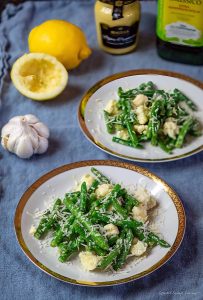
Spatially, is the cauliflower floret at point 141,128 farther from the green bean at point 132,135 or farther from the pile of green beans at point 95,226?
the pile of green beans at point 95,226

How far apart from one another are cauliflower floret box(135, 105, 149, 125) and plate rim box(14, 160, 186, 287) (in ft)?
0.53

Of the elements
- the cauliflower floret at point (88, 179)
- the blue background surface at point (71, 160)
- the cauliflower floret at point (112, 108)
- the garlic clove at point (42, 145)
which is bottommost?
the blue background surface at point (71, 160)

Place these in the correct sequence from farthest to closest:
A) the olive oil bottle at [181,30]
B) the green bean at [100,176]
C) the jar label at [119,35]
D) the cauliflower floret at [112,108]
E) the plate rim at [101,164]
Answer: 1. the jar label at [119,35]
2. the olive oil bottle at [181,30]
3. the cauliflower floret at [112,108]
4. the green bean at [100,176]
5. the plate rim at [101,164]

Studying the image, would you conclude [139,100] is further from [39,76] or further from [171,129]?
[39,76]

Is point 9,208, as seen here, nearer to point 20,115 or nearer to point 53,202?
point 53,202

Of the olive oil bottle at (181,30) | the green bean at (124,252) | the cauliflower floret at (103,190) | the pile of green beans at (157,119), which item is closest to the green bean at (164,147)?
the pile of green beans at (157,119)

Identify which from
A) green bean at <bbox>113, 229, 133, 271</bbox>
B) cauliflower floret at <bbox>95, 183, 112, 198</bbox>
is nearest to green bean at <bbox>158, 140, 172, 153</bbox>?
cauliflower floret at <bbox>95, 183, 112, 198</bbox>

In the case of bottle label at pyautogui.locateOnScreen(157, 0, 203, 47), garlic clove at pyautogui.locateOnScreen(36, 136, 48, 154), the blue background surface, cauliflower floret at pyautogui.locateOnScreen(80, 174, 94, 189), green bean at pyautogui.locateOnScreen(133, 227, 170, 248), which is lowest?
the blue background surface

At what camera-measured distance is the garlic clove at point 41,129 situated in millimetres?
1455

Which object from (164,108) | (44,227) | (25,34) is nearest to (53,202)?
(44,227)

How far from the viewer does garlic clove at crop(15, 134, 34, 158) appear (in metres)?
1.40

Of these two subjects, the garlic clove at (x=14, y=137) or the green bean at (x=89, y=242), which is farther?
the garlic clove at (x=14, y=137)

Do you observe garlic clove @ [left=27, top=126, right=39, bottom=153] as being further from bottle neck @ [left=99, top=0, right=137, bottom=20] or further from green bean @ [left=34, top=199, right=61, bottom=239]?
bottle neck @ [left=99, top=0, right=137, bottom=20]

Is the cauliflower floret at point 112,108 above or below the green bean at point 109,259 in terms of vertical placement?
below
